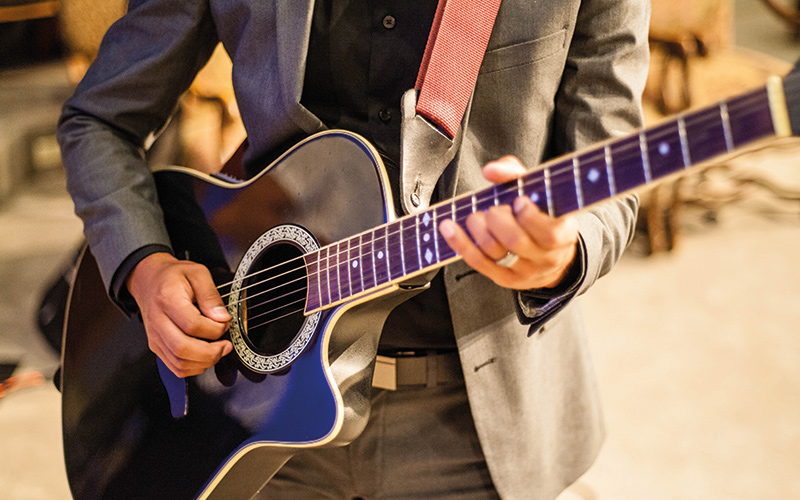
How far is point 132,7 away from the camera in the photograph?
3.97ft

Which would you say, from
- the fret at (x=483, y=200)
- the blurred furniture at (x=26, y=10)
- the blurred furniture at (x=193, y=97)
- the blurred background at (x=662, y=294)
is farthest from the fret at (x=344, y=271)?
→ the blurred furniture at (x=26, y=10)

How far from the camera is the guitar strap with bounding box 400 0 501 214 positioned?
951mm

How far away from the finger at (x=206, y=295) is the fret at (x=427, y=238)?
0.42m

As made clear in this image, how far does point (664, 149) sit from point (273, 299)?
0.65 meters

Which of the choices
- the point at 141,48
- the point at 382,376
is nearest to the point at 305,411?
the point at 382,376

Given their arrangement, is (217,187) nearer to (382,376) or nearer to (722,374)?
(382,376)

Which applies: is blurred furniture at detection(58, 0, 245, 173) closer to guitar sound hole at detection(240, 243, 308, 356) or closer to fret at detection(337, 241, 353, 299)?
guitar sound hole at detection(240, 243, 308, 356)

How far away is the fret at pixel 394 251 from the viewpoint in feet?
2.73

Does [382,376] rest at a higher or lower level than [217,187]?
lower

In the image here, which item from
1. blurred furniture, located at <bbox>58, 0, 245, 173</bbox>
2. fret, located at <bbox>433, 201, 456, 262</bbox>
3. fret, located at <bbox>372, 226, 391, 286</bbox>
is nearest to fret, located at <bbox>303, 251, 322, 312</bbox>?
fret, located at <bbox>372, 226, 391, 286</bbox>

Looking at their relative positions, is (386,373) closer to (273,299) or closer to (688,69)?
(273,299)

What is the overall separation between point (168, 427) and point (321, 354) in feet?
1.19

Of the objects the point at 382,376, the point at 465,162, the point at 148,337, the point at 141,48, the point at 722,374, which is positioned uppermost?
the point at 141,48

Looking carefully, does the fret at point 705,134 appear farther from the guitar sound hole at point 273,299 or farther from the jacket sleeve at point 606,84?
the guitar sound hole at point 273,299
